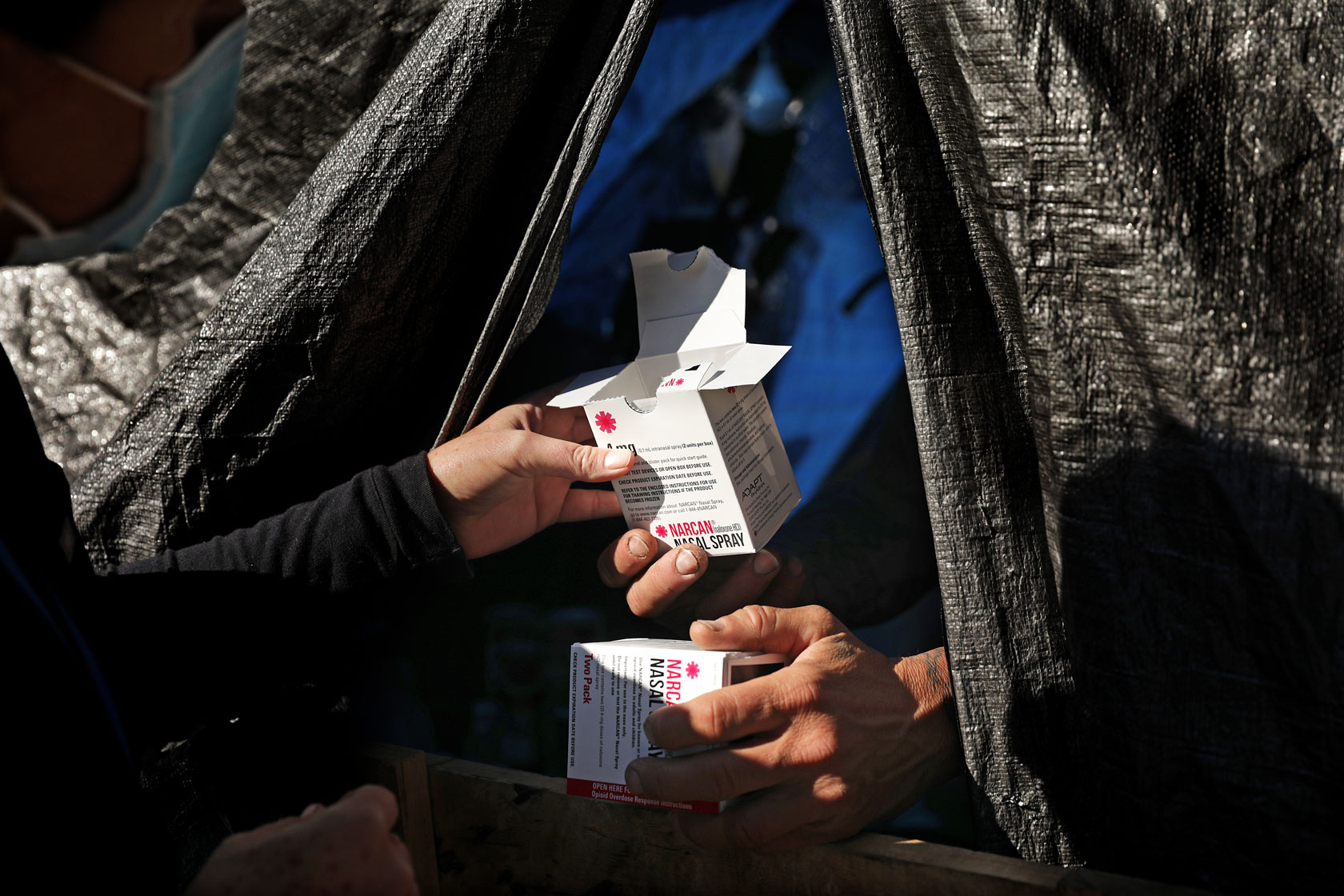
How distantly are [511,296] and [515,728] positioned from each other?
0.66 m

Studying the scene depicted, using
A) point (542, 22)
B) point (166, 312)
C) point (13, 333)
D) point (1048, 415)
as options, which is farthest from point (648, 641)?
point (13, 333)

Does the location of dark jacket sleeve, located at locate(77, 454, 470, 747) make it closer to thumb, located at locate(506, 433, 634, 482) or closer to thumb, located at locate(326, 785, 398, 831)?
thumb, located at locate(506, 433, 634, 482)

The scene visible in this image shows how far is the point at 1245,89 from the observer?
2.34 feet

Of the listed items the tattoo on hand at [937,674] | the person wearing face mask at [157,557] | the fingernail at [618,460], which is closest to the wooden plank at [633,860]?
the tattoo on hand at [937,674]

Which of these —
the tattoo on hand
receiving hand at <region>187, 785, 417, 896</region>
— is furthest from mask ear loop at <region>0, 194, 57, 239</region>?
the tattoo on hand

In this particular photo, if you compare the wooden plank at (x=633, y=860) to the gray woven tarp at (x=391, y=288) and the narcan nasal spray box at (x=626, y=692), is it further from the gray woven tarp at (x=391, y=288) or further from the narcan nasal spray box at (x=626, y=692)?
the gray woven tarp at (x=391, y=288)

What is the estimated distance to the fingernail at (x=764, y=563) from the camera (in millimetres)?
1106

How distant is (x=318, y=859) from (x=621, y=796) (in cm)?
43

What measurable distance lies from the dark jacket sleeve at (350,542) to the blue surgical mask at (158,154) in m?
0.56

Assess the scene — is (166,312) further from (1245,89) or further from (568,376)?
(1245,89)

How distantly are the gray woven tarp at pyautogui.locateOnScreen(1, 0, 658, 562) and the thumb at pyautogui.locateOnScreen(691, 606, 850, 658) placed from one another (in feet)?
1.43

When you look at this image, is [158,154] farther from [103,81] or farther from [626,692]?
[626,692]

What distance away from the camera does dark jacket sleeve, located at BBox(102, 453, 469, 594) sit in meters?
1.12

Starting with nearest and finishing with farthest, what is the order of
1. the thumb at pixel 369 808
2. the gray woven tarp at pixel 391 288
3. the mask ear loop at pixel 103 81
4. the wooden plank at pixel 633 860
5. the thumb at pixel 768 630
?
the mask ear loop at pixel 103 81, the thumb at pixel 369 808, the wooden plank at pixel 633 860, the thumb at pixel 768 630, the gray woven tarp at pixel 391 288
